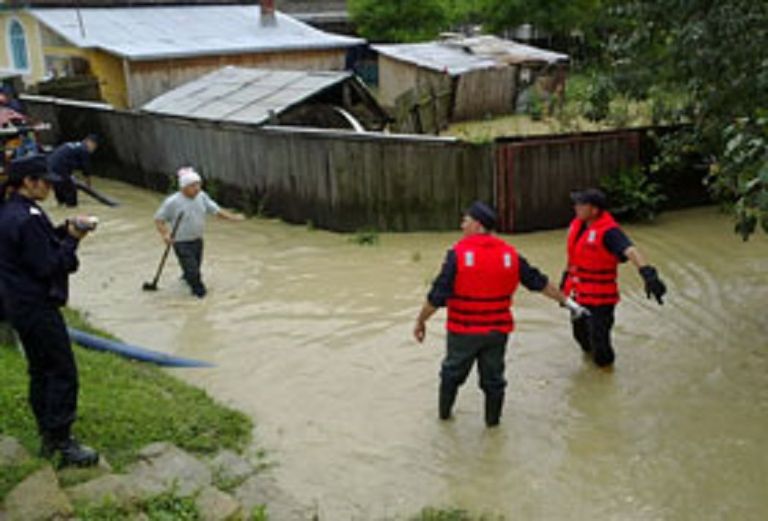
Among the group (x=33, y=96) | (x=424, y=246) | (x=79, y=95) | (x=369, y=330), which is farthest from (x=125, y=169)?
(x=369, y=330)

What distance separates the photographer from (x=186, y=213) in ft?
29.2

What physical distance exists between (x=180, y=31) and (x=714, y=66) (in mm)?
20847

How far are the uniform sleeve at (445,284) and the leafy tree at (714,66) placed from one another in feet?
6.45

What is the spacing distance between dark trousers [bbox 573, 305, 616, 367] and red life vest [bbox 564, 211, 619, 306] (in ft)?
0.33

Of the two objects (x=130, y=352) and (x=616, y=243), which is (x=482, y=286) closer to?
(x=616, y=243)

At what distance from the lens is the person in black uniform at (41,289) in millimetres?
4520

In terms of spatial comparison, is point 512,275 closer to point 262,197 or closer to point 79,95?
point 262,197

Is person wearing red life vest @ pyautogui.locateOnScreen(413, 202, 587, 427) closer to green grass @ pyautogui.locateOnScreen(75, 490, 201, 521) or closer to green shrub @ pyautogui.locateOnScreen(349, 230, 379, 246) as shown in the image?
green grass @ pyautogui.locateOnScreen(75, 490, 201, 521)

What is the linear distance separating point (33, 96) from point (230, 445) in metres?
16.6

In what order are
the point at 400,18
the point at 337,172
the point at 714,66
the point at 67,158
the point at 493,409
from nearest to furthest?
the point at 493,409
the point at 714,66
the point at 337,172
the point at 67,158
the point at 400,18

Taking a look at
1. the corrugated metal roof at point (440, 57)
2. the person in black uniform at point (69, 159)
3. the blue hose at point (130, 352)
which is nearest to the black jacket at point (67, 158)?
the person in black uniform at point (69, 159)

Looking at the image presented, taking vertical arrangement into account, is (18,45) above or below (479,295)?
above

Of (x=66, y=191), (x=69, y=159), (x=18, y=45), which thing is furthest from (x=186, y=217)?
(x=18, y=45)

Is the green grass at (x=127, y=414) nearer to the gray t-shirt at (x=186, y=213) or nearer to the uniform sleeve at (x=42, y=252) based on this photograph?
the uniform sleeve at (x=42, y=252)
